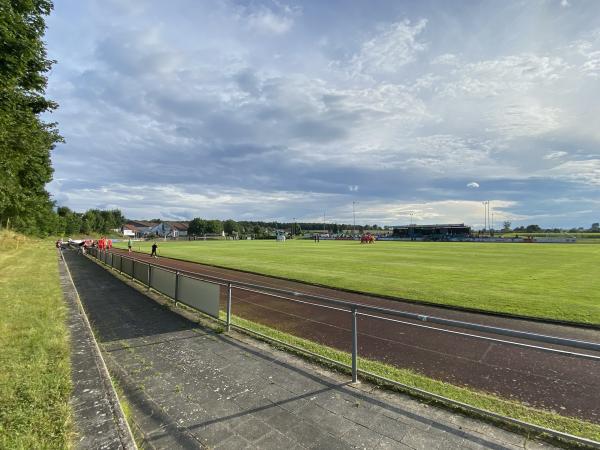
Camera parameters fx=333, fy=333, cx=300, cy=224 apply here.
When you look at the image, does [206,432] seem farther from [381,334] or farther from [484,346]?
[484,346]

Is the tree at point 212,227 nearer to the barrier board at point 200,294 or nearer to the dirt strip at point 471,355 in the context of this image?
the dirt strip at point 471,355

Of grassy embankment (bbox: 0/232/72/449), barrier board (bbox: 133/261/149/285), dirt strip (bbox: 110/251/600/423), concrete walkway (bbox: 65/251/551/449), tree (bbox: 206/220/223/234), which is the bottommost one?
dirt strip (bbox: 110/251/600/423)

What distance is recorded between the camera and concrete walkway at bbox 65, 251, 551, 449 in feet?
10.6

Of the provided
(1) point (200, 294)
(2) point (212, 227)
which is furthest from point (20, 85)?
(2) point (212, 227)

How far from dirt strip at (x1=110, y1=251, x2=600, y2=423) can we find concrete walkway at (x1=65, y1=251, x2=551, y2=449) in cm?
117

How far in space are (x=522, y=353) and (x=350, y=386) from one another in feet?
13.8

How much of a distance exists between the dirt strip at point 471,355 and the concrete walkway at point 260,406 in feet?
3.83

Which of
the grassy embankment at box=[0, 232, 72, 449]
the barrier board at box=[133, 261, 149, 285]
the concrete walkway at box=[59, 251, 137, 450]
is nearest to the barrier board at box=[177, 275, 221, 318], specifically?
A: the concrete walkway at box=[59, 251, 137, 450]

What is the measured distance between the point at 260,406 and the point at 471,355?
4.49 meters

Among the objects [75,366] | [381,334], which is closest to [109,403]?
[75,366]

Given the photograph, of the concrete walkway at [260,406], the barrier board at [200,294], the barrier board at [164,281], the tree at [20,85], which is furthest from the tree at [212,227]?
the concrete walkway at [260,406]

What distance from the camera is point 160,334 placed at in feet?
22.1

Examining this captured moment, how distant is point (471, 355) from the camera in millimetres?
6340

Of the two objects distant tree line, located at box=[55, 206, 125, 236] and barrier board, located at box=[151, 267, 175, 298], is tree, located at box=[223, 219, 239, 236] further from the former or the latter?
barrier board, located at box=[151, 267, 175, 298]
